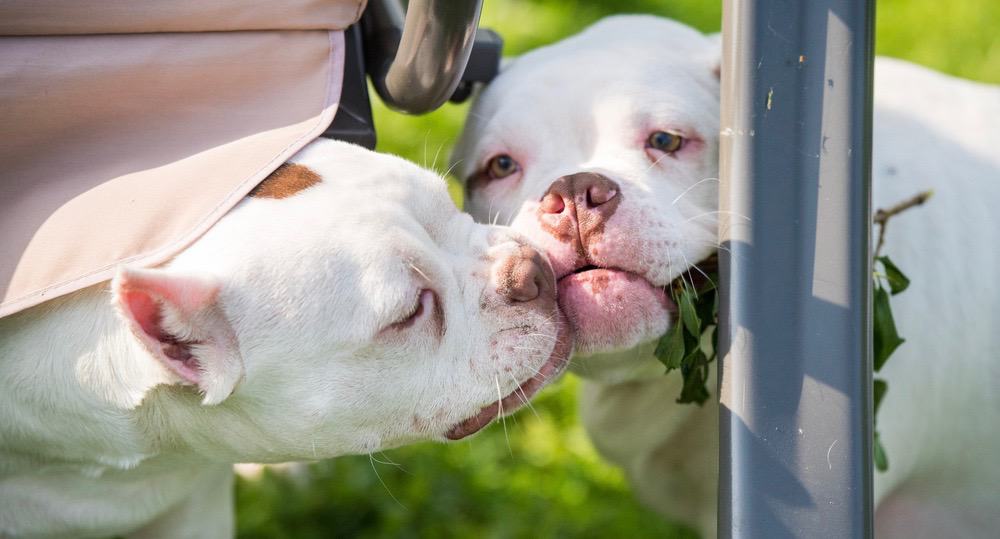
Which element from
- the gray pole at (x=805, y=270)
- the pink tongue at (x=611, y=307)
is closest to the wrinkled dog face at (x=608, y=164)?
the pink tongue at (x=611, y=307)

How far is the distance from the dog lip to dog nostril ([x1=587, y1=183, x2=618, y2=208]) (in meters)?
0.21

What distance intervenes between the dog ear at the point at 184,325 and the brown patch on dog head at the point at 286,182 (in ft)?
0.66

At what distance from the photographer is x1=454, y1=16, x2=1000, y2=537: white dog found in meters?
1.96

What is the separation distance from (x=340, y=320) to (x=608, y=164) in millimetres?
696

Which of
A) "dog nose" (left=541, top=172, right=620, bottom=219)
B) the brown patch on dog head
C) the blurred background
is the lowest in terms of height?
the blurred background

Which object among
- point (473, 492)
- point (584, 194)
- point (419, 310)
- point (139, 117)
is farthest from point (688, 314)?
point (473, 492)

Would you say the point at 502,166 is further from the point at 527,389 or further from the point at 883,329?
the point at 883,329

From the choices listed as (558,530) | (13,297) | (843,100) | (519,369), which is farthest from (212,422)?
(558,530)

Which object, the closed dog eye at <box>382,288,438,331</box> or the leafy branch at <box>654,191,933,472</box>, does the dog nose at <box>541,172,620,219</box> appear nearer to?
the leafy branch at <box>654,191,933,472</box>

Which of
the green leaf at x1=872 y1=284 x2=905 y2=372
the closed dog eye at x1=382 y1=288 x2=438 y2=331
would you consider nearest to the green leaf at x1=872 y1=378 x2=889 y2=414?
the green leaf at x1=872 y1=284 x2=905 y2=372

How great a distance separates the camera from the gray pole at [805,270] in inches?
59.5

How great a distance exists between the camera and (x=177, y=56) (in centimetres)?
184

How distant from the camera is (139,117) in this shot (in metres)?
1.84

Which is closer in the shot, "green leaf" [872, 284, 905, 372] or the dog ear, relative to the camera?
the dog ear
